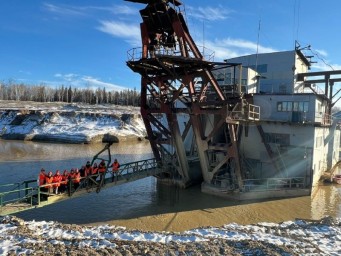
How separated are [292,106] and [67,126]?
5340 centimetres

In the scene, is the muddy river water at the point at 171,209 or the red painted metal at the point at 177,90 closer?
the muddy river water at the point at 171,209

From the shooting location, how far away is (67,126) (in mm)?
Result: 67000

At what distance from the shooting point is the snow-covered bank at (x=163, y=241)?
10602mm

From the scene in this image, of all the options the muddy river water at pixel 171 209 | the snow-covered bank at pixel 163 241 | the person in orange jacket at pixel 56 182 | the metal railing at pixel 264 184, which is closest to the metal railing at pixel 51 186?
the person in orange jacket at pixel 56 182

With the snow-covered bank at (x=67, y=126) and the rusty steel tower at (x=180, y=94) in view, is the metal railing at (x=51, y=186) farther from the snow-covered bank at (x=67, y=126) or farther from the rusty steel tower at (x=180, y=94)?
the snow-covered bank at (x=67, y=126)

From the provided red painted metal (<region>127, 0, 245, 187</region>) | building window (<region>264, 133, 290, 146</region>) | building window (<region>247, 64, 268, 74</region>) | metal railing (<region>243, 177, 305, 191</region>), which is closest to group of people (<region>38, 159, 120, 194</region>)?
red painted metal (<region>127, 0, 245, 187</region>)

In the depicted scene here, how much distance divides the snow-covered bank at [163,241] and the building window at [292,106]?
1012cm

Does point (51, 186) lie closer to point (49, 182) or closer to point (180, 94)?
point (49, 182)

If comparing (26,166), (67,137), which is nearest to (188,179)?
(26,166)

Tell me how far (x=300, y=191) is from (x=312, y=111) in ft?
18.1

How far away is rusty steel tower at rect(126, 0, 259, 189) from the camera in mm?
19672

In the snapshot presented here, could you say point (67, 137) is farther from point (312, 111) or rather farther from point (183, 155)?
point (312, 111)

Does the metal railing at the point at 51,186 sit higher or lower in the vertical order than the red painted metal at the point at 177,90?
lower

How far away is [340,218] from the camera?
17203 mm
